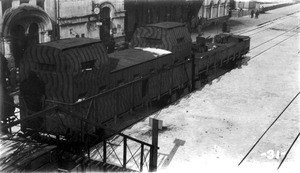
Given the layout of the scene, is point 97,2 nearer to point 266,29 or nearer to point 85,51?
point 85,51

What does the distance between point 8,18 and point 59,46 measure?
9409mm

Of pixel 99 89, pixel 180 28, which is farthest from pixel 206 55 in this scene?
pixel 99 89

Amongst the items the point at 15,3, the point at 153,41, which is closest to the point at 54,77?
the point at 153,41

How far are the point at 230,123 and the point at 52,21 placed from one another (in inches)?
583

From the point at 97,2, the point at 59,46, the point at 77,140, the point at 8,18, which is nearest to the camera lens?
the point at 77,140

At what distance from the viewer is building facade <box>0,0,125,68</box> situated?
21.3 m

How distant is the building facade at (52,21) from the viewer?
21.3 metres

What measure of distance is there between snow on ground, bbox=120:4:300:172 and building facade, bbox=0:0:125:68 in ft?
35.6

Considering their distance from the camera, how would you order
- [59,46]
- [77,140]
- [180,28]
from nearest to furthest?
[77,140], [59,46], [180,28]

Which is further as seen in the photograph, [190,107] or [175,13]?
[175,13]

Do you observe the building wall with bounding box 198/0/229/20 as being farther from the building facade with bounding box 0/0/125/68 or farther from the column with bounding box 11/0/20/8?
the column with bounding box 11/0/20/8

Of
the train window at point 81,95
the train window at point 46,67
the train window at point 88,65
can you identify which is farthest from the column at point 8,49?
the train window at point 81,95

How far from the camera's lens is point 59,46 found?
1327cm

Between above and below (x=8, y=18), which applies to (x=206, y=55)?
below
